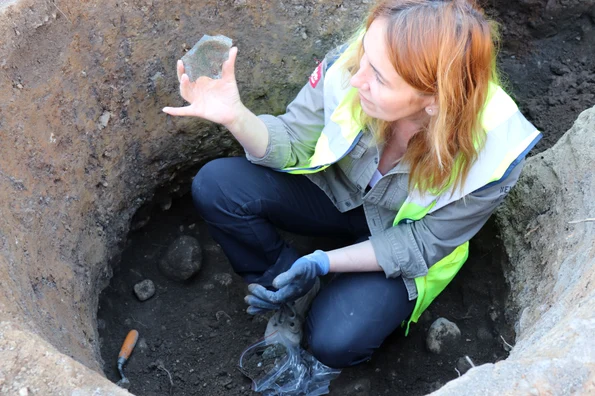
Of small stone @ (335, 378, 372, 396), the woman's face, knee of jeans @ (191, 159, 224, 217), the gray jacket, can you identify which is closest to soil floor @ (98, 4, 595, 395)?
small stone @ (335, 378, 372, 396)

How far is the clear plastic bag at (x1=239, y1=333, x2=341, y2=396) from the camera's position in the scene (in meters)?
1.96

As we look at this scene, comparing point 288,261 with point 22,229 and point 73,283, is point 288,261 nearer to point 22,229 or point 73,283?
point 73,283

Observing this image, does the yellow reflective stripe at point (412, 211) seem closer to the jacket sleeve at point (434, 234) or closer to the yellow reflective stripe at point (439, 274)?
the jacket sleeve at point (434, 234)

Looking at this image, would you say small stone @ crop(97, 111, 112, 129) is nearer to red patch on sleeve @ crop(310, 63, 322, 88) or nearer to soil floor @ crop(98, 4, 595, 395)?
→ soil floor @ crop(98, 4, 595, 395)

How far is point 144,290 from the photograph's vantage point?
2.21 m

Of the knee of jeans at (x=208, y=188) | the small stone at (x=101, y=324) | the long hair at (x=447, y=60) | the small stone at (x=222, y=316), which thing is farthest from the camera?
A: the small stone at (x=222, y=316)

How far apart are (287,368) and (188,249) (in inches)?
22.5

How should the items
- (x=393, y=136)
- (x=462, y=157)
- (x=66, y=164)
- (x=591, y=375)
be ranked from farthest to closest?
(x=66, y=164) → (x=393, y=136) → (x=462, y=157) → (x=591, y=375)

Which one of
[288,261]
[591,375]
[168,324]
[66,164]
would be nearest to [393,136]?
[288,261]

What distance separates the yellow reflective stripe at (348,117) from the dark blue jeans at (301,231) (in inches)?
11.3

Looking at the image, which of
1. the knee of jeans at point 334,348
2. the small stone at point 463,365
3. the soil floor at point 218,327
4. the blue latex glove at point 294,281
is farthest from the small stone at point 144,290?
the small stone at point 463,365

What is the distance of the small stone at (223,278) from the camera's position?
2.27 m

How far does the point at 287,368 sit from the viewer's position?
78.0 inches

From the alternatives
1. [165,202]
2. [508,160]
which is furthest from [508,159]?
[165,202]
